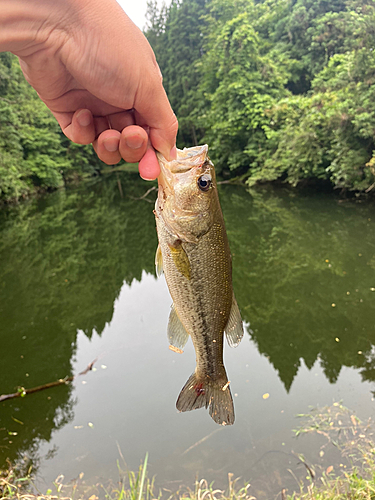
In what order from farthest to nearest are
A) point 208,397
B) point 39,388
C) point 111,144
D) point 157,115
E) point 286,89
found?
1. point 286,89
2. point 39,388
3. point 208,397
4. point 111,144
5. point 157,115

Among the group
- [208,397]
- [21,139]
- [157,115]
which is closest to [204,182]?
[157,115]

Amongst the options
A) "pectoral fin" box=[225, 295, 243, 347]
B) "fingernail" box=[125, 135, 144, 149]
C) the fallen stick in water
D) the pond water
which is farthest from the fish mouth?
the fallen stick in water

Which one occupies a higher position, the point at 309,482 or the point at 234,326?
the point at 234,326

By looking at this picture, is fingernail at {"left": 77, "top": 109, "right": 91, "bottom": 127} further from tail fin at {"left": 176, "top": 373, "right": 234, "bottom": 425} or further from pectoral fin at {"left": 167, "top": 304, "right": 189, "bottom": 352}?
tail fin at {"left": 176, "top": 373, "right": 234, "bottom": 425}

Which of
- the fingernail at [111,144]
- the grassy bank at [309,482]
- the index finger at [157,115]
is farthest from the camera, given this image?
the grassy bank at [309,482]

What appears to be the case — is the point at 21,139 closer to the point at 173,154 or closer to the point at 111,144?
the point at 111,144

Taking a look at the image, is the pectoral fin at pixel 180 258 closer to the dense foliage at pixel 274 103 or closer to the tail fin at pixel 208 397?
the tail fin at pixel 208 397

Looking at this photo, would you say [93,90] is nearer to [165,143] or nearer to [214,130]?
[165,143]

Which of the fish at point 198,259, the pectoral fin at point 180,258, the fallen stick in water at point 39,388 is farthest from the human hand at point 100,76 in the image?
the fallen stick in water at point 39,388
